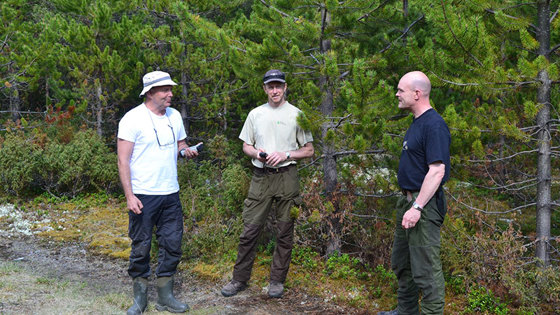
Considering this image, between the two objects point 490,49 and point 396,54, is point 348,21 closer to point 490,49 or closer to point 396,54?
point 396,54

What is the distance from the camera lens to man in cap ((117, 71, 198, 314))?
4.42m

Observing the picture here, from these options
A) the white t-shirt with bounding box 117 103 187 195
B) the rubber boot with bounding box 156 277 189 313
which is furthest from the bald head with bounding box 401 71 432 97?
the rubber boot with bounding box 156 277 189 313

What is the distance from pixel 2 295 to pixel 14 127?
777 cm

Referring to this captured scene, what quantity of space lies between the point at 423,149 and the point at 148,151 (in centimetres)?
251

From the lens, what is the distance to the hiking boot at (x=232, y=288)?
520cm

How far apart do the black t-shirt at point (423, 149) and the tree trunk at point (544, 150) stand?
2096 mm

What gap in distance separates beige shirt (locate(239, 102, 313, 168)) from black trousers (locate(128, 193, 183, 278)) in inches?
42.5

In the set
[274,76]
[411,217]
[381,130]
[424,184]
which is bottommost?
[411,217]

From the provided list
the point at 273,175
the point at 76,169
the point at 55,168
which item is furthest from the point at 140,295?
the point at 55,168

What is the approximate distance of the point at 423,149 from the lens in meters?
3.77

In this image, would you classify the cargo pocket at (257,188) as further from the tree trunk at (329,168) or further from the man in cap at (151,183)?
the tree trunk at (329,168)

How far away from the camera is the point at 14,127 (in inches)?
Result: 452

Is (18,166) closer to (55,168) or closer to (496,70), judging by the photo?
(55,168)

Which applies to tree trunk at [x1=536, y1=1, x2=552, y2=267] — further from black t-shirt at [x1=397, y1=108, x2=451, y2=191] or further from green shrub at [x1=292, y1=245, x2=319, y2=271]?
green shrub at [x1=292, y1=245, x2=319, y2=271]
